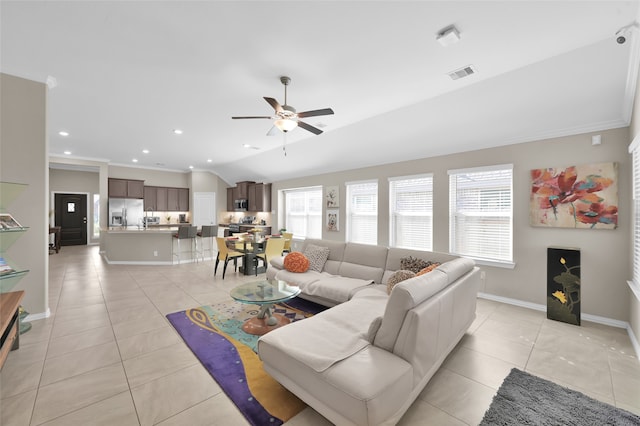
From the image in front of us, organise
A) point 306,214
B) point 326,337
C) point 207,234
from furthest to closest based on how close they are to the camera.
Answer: point 306,214 < point 207,234 < point 326,337

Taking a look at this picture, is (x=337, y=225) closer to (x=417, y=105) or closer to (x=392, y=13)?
(x=417, y=105)

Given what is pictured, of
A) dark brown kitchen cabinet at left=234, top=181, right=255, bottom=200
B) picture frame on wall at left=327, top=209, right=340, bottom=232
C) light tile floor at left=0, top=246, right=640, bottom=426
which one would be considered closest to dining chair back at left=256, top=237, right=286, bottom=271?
picture frame on wall at left=327, top=209, right=340, bottom=232

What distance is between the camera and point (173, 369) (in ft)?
7.71

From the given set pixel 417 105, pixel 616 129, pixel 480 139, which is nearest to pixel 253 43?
pixel 417 105

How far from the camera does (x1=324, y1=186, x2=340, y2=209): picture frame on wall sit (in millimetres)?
6723

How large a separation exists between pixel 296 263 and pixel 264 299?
126cm

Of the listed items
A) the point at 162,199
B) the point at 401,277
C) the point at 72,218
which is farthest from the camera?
the point at 72,218

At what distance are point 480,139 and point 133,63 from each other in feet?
16.0

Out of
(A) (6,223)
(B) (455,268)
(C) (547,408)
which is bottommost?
(C) (547,408)

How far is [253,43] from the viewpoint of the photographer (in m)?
2.51

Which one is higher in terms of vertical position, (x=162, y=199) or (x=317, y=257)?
(x=162, y=199)

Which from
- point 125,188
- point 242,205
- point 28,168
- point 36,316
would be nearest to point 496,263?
point 36,316

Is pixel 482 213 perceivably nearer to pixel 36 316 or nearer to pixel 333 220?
pixel 333 220

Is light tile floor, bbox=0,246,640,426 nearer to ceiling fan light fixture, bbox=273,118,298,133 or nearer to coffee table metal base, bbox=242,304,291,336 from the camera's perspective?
coffee table metal base, bbox=242,304,291,336
